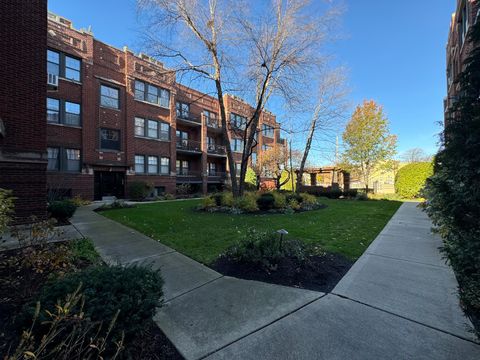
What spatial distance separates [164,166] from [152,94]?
6.38m

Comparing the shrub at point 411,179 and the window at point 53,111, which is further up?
the window at point 53,111

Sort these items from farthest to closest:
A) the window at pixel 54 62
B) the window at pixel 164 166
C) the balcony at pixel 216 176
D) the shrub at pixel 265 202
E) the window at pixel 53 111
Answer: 1. the balcony at pixel 216 176
2. the window at pixel 164 166
3. the window at pixel 53 111
4. the window at pixel 54 62
5. the shrub at pixel 265 202

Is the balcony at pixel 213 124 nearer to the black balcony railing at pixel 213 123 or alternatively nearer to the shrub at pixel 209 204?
the black balcony railing at pixel 213 123

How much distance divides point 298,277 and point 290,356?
→ 5.33 ft

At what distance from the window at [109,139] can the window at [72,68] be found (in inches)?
149

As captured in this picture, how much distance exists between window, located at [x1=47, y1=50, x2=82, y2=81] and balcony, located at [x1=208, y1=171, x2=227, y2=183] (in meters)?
14.6

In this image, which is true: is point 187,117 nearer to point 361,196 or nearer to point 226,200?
point 226,200

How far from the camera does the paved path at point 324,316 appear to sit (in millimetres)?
2064

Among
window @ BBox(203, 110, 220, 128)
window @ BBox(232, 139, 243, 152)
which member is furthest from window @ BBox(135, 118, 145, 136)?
window @ BBox(232, 139, 243, 152)

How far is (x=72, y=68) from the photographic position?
1554 centimetres

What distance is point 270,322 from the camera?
2.44m

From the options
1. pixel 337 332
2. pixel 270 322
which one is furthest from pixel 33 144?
pixel 337 332

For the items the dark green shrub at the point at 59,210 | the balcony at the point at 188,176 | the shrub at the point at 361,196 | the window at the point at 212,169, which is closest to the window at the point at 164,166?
Result: the balcony at the point at 188,176

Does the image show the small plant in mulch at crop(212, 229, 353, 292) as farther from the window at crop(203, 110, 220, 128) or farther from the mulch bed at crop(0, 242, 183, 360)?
the window at crop(203, 110, 220, 128)
